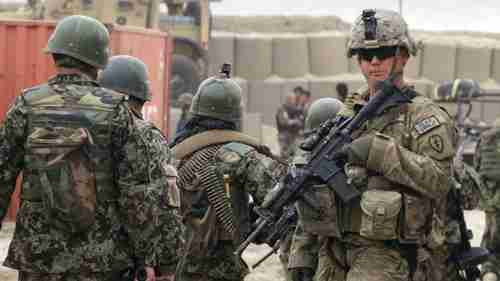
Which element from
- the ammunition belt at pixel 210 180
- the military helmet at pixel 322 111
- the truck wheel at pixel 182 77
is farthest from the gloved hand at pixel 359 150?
the truck wheel at pixel 182 77

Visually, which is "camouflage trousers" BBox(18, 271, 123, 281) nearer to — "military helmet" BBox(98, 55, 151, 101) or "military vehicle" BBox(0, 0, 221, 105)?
"military helmet" BBox(98, 55, 151, 101)

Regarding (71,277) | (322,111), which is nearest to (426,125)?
(71,277)

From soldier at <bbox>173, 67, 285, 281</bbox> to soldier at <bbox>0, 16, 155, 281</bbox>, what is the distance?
1224 mm

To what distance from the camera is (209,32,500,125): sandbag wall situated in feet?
95.6

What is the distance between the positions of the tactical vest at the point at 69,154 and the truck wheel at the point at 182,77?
65.5 ft

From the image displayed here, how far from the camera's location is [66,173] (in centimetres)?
486

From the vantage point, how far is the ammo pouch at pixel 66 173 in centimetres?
486

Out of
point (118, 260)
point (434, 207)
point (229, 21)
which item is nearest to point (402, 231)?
point (434, 207)

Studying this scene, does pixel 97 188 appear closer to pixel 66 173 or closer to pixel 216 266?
pixel 66 173

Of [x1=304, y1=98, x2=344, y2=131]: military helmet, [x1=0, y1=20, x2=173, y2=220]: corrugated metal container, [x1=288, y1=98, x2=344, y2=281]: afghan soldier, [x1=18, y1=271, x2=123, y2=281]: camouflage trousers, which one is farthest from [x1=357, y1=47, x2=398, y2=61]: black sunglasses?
[x1=0, y1=20, x2=173, y2=220]: corrugated metal container

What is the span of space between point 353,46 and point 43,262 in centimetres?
162

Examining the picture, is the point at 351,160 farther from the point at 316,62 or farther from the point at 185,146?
the point at 316,62

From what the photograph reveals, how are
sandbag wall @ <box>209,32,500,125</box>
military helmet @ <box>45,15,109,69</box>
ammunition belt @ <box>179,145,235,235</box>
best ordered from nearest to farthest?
1. military helmet @ <box>45,15,109,69</box>
2. ammunition belt @ <box>179,145,235,235</box>
3. sandbag wall @ <box>209,32,500,125</box>

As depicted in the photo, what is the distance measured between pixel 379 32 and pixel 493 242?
4979mm
